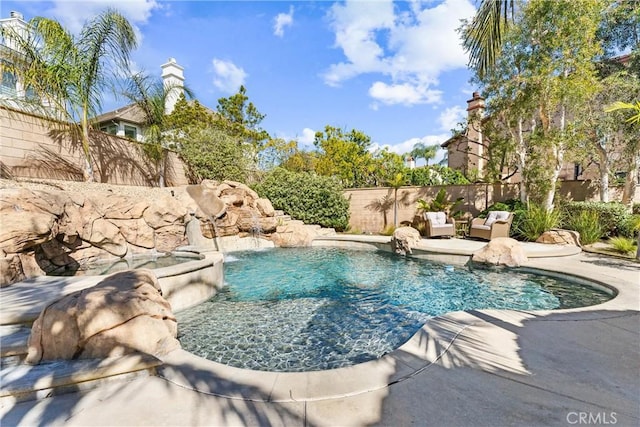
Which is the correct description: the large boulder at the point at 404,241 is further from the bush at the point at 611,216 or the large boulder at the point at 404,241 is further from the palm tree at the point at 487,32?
the palm tree at the point at 487,32

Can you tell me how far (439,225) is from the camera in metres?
11.3

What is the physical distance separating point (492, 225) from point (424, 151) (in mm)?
24663

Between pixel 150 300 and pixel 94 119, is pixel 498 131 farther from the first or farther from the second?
pixel 94 119

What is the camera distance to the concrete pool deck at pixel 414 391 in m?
1.95

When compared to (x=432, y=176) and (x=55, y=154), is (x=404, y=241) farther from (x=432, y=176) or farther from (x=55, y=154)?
(x=55, y=154)

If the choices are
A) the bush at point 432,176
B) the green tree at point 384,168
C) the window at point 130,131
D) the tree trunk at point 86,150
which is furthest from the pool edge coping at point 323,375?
the window at point 130,131

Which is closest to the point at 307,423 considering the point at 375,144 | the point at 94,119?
the point at 94,119

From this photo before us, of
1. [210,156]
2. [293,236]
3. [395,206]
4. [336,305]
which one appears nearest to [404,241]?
[395,206]

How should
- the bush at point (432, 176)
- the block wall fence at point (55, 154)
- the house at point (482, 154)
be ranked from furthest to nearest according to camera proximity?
the bush at point (432, 176), the house at point (482, 154), the block wall fence at point (55, 154)

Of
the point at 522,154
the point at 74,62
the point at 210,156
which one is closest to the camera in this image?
the point at 74,62

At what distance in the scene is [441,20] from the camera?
466cm

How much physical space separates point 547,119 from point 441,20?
8.19 m

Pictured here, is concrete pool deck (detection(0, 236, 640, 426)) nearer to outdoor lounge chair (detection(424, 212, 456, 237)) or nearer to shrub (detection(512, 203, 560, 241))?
shrub (detection(512, 203, 560, 241))

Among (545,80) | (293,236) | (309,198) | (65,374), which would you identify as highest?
(545,80)
